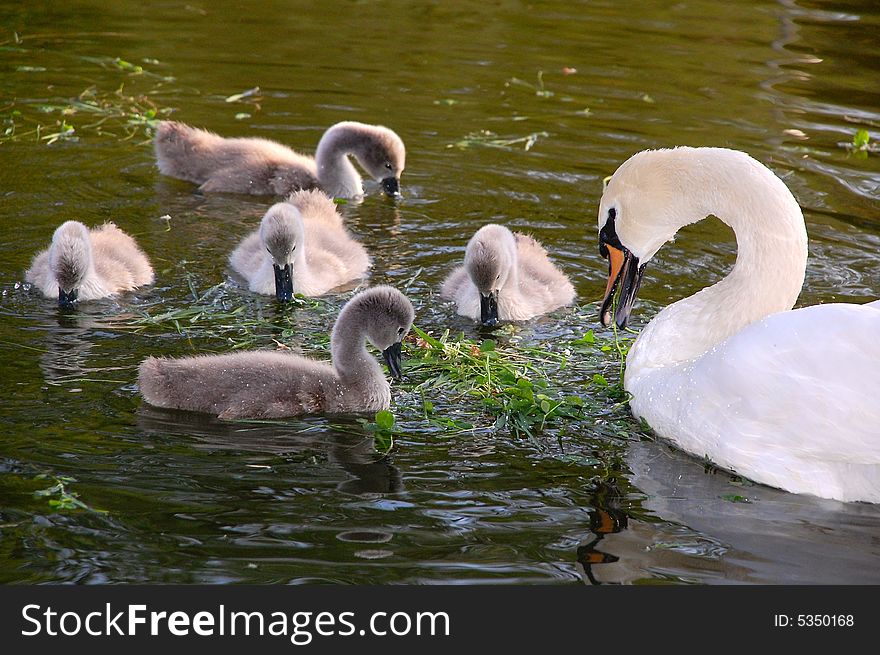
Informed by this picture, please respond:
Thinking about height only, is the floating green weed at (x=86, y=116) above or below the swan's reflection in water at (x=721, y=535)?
above

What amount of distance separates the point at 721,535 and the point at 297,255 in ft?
11.5

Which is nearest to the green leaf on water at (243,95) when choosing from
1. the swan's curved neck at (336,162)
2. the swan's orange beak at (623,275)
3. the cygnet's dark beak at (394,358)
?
the swan's curved neck at (336,162)

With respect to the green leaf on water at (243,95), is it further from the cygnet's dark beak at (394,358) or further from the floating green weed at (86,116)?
the cygnet's dark beak at (394,358)

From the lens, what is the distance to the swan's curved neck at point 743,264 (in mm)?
6059

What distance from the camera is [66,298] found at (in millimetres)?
7508

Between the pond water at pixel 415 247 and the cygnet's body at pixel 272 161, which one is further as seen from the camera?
the cygnet's body at pixel 272 161

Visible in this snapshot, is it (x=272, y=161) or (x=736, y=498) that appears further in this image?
(x=272, y=161)

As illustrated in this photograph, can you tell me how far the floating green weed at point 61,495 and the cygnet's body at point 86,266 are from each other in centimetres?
221

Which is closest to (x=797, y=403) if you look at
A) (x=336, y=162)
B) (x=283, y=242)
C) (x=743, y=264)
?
(x=743, y=264)

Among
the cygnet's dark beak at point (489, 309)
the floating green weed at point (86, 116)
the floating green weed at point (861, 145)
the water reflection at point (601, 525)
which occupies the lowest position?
the water reflection at point (601, 525)

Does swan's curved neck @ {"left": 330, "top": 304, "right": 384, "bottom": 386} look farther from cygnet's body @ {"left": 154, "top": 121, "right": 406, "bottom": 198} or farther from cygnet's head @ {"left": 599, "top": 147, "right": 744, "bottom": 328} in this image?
cygnet's body @ {"left": 154, "top": 121, "right": 406, "bottom": 198}

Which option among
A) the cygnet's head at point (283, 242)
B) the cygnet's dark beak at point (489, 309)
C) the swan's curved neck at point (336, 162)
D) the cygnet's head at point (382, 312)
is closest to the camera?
the cygnet's head at point (382, 312)

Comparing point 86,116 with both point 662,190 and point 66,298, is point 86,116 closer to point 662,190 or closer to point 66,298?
point 66,298

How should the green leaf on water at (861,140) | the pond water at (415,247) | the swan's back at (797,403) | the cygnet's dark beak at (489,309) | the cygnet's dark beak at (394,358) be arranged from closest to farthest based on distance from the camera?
the pond water at (415,247)
the swan's back at (797,403)
the cygnet's dark beak at (394,358)
the cygnet's dark beak at (489,309)
the green leaf on water at (861,140)
